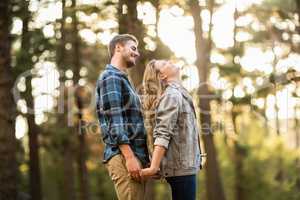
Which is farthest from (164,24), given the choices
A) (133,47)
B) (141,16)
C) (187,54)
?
(133,47)

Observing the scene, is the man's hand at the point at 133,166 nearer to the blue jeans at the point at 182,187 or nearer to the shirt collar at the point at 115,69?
the blue jeans at the point at 182,187

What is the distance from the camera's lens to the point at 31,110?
2164 centimetres

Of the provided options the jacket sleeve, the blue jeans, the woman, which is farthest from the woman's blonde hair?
the blue jeans

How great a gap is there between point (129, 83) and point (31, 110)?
54.3ft

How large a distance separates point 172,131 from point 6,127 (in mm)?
5758

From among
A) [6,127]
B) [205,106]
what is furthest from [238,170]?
[6,127]

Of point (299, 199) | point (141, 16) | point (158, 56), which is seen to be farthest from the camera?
point (299, 199)

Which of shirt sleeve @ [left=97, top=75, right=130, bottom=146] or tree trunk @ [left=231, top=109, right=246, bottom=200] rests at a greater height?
shirt sleeve @ [left=97, top=75, right=130, bottom=146]

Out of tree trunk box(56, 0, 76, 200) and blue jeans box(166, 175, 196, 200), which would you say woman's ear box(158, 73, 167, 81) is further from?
tree trunk box(56, 0, 76, 200)

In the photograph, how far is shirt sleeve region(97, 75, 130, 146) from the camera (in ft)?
17.3

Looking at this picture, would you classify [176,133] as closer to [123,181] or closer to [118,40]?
[123,181]

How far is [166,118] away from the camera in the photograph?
5.33 metres

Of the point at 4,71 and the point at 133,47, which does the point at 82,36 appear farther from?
the point at 133,47

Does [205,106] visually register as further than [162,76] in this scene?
Yes
